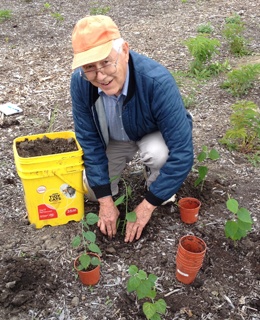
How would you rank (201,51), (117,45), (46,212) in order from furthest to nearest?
(201,51), (46,212), (117,45)

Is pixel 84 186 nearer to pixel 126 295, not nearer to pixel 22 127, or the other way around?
pixel 126 295

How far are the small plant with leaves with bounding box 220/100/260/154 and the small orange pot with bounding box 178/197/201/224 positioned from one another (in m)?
0.89

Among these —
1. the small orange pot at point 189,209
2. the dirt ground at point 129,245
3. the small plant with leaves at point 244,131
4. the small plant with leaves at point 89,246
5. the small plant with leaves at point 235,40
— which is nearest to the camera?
the small plant with leaves at point 89,246

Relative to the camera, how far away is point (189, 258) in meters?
2.38

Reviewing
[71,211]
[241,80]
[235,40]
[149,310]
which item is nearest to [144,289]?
[149,310]

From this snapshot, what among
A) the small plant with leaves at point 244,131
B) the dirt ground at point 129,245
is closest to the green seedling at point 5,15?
the dirt ground at point 129,245

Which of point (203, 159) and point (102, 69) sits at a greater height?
point (102, 69)

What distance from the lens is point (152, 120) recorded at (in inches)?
105

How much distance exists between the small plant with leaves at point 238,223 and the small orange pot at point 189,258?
19 centimetres

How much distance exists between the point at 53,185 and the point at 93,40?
3.42 feet

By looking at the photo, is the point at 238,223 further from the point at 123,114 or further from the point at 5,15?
the point at 5,15

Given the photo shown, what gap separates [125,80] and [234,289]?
1.43 m

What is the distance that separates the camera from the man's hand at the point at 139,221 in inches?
105

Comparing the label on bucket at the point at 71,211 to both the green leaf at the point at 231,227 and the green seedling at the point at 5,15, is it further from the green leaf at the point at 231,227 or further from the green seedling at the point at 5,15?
the green seedling at the point at 5,15
